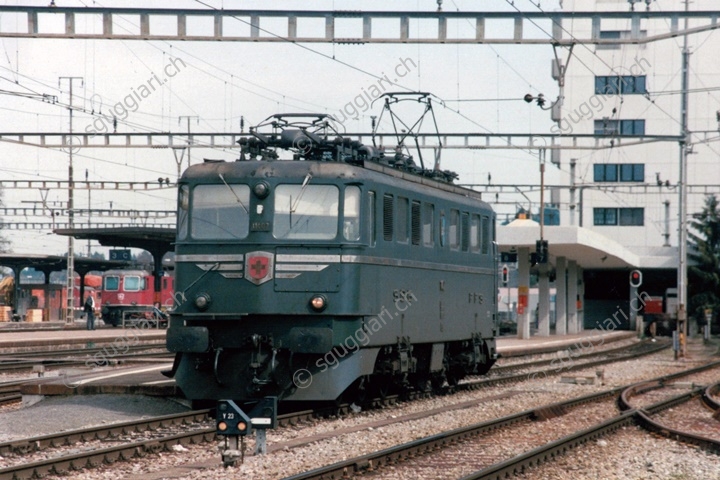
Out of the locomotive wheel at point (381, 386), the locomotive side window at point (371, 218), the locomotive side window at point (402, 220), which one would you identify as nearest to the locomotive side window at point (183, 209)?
the locomotive side window at point (371, 218)

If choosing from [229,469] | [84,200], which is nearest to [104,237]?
[229,469]

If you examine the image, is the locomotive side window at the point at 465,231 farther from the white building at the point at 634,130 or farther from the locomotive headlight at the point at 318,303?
the white building at the point at 634,130

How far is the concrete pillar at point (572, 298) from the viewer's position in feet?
183

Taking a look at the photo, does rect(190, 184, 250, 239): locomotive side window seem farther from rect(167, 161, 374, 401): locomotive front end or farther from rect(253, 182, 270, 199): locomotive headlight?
rect(253, 182, 270, 199): locomotive headlight

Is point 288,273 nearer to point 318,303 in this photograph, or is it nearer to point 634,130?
point 318,303

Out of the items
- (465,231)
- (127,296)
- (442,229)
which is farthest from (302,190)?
(127,296)

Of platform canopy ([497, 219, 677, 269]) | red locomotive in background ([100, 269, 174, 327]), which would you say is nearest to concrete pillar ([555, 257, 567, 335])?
platform canopy ([497, 219, 677, 269])

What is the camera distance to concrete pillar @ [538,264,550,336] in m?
50.5

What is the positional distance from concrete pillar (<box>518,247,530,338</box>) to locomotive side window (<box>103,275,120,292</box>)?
21.5 m

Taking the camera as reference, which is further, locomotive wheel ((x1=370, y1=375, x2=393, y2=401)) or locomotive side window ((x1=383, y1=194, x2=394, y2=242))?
locomotive wheel ((x1=370, y1=375, x2=393, y2=401))

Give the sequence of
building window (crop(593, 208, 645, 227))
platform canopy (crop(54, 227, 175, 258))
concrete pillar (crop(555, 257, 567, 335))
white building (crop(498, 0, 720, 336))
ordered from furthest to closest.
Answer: building window (crop(593, 208, 645, 227)) < white building (crop(498, 0, 720, 336)) < concrete pillar (crop(555, 257, 567, 335)) < platform canopy (crop(54, 227, 175, 258))

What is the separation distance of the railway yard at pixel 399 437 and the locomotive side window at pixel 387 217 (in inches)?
106

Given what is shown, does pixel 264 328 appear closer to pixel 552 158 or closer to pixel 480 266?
pixel 480 266

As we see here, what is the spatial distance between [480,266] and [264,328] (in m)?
7.12
